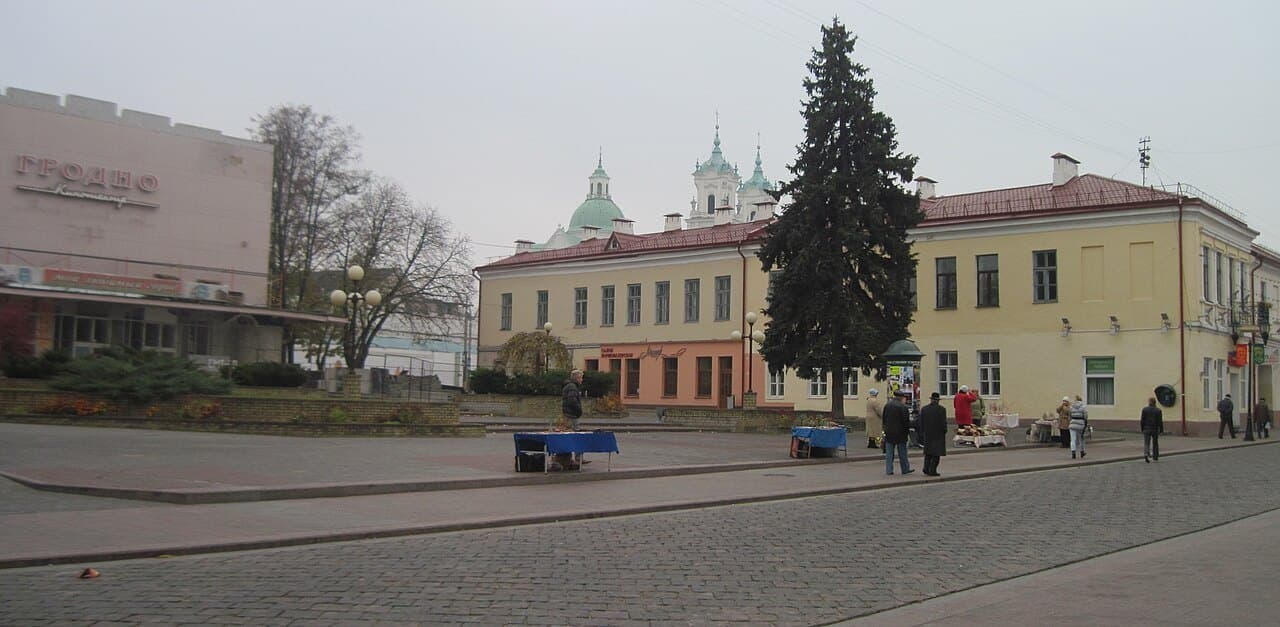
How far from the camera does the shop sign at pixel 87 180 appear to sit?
38.5 m

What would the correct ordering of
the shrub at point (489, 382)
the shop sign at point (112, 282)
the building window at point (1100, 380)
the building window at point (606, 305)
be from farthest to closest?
the building window at point (606, 305)
the shrub at point (489, 382)
the building window at point (1100, 380)
the shop sign at point (112, 282)

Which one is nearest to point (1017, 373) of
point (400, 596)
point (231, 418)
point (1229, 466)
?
point (1229, 466)

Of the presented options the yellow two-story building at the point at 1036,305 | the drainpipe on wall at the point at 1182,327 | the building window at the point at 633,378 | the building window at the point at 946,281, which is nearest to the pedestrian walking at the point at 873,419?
the yellow two-story building at the point at 1036,305

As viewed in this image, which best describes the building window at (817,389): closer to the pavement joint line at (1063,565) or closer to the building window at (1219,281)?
the building window at (1219,281)

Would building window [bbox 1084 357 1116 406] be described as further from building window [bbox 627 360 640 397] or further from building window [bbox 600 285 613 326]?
building window [bbox 600 285 613 326]

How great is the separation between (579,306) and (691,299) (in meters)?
8.34

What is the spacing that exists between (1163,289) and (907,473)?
25.6 m

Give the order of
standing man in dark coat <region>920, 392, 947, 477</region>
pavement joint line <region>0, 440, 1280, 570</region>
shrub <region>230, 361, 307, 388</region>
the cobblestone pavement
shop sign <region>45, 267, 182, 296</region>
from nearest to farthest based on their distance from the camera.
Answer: the cobblestone pavement, pavement joint line <region>0, 440, 1280, 570</region>, standing man in dark coat <region>920, 392, 947, 477</region>, shrub <region>230, 361, 307, 388</region>, shop sign <region>45, 267, 182, 296</region>

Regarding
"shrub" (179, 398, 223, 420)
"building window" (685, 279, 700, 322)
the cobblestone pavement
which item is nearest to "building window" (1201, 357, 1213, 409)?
"building window" (685, 279, 700, 322)

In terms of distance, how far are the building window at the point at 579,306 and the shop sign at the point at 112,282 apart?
2594 centimetres

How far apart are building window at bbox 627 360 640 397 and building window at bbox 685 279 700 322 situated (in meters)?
4.30

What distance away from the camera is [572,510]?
14312 millimetres

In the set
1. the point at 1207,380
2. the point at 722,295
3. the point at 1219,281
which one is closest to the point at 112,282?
the point at 722,295

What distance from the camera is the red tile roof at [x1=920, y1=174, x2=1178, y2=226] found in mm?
43094
